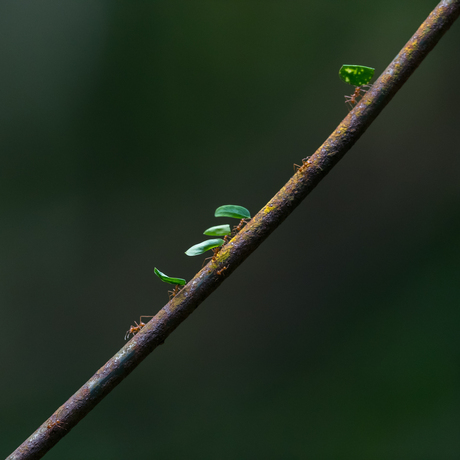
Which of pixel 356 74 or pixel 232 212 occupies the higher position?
pixel 356 74

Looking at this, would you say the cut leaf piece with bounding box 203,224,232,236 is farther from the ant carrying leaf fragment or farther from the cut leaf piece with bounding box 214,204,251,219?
the ant carrying leaf fragment

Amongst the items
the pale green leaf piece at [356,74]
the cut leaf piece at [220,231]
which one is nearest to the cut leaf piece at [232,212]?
the cut leaf piece at [220,231]

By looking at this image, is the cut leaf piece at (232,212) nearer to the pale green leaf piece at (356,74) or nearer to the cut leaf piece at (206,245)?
the cut leaf piece at (206,245)

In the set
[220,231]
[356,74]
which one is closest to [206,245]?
[220,231]

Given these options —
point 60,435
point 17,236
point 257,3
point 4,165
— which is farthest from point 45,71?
point 60,435

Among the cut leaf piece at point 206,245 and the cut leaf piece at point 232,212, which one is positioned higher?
the cut leaf piece at point 232,212

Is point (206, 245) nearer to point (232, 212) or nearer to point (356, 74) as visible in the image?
point (232, 212)

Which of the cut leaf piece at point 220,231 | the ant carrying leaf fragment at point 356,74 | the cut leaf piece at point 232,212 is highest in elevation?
the ant carrying leaf fragment at point 356,74

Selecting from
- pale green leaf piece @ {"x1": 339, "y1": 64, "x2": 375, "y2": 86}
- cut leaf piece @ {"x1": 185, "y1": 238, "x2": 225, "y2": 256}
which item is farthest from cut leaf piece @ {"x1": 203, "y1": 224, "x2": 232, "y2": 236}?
pale green leaf piece @ {"x1": 339, "y1": 64, "x2": 375, "y2": 86}

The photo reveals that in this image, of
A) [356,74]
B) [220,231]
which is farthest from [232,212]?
[356,74]
